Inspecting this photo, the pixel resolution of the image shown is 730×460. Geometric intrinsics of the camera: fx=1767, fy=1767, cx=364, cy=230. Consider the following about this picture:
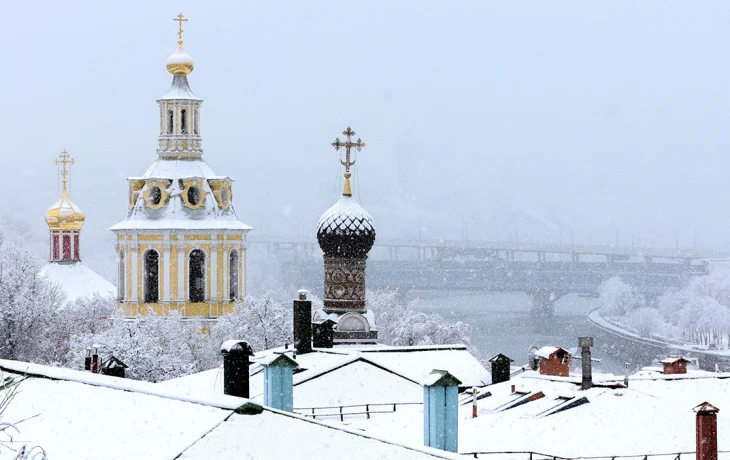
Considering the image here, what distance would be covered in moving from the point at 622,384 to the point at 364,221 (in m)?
13.2

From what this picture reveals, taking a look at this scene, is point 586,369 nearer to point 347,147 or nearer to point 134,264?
point 347,147

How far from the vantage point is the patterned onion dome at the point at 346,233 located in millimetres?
34156

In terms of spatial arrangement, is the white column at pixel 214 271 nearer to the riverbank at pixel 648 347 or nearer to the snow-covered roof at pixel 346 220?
the riverbank at pixel 648 347

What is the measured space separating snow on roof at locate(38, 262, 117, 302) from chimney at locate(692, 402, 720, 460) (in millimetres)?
44345

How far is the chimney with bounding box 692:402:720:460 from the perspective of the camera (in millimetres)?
17859

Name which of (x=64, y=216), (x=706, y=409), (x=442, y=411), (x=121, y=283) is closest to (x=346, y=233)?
(x=706, y=409)

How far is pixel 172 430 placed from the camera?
13.9 meters

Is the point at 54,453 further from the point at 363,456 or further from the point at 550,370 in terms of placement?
the point at 550,370

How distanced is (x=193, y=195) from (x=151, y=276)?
2.95 meters

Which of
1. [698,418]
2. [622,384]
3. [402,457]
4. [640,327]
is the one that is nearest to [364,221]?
[622,384]

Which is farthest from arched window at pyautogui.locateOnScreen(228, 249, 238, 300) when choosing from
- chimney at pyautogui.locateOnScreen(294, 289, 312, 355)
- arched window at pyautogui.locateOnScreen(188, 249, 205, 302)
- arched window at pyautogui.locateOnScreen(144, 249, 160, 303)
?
chimney at pyautogui.locateOnScreen(294, 289, 312, 355)

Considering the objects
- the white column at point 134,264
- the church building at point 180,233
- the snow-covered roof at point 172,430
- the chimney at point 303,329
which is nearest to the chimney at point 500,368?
the chimney at point 303,329

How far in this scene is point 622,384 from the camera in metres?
22.0

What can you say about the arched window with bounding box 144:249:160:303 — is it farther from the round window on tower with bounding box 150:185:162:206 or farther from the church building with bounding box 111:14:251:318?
the round window on tower with bounding box 150:185:162:206
